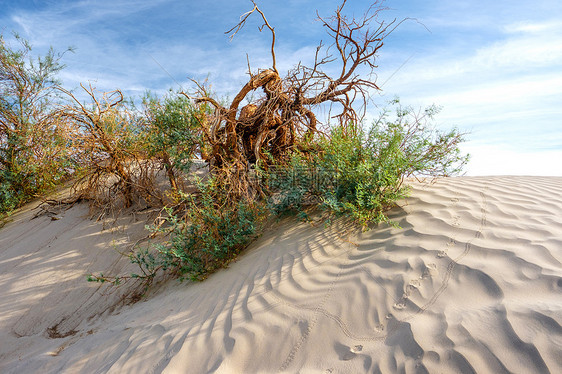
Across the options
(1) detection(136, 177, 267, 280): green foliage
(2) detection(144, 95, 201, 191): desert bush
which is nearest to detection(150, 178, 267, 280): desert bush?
(1) detection(136, 177, 267, 280): green foliage

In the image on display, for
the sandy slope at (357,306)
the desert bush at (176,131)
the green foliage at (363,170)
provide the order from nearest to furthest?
the sandy slope at (357,306) < the green foliage at (363,170) < the desert bush at (176,131)

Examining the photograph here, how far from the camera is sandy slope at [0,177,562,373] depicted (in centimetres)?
215

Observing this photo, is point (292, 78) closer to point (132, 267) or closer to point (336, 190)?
point (336, 190)

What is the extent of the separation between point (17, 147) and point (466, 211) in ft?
32.3

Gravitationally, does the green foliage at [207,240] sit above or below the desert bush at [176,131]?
below

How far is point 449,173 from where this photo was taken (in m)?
4.90

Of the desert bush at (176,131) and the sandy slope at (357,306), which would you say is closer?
the sandy slope at (357,306)

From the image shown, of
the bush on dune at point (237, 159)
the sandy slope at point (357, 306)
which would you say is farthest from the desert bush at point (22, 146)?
the sandy slope at point (357, 306)

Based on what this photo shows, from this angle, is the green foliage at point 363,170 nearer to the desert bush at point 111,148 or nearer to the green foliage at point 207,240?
the green foliage at point 207,240

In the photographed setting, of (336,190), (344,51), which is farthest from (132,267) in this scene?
(344,51)

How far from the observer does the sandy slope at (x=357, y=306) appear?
7.04 feet

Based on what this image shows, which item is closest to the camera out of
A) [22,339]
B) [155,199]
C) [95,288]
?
[22,339]

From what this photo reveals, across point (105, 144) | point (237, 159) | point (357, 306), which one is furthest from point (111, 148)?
point (357, 306)

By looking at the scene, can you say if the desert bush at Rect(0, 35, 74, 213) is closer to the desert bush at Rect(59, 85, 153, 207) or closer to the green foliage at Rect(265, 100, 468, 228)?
the desert bush at Rect(59, 85, 153, 207)
